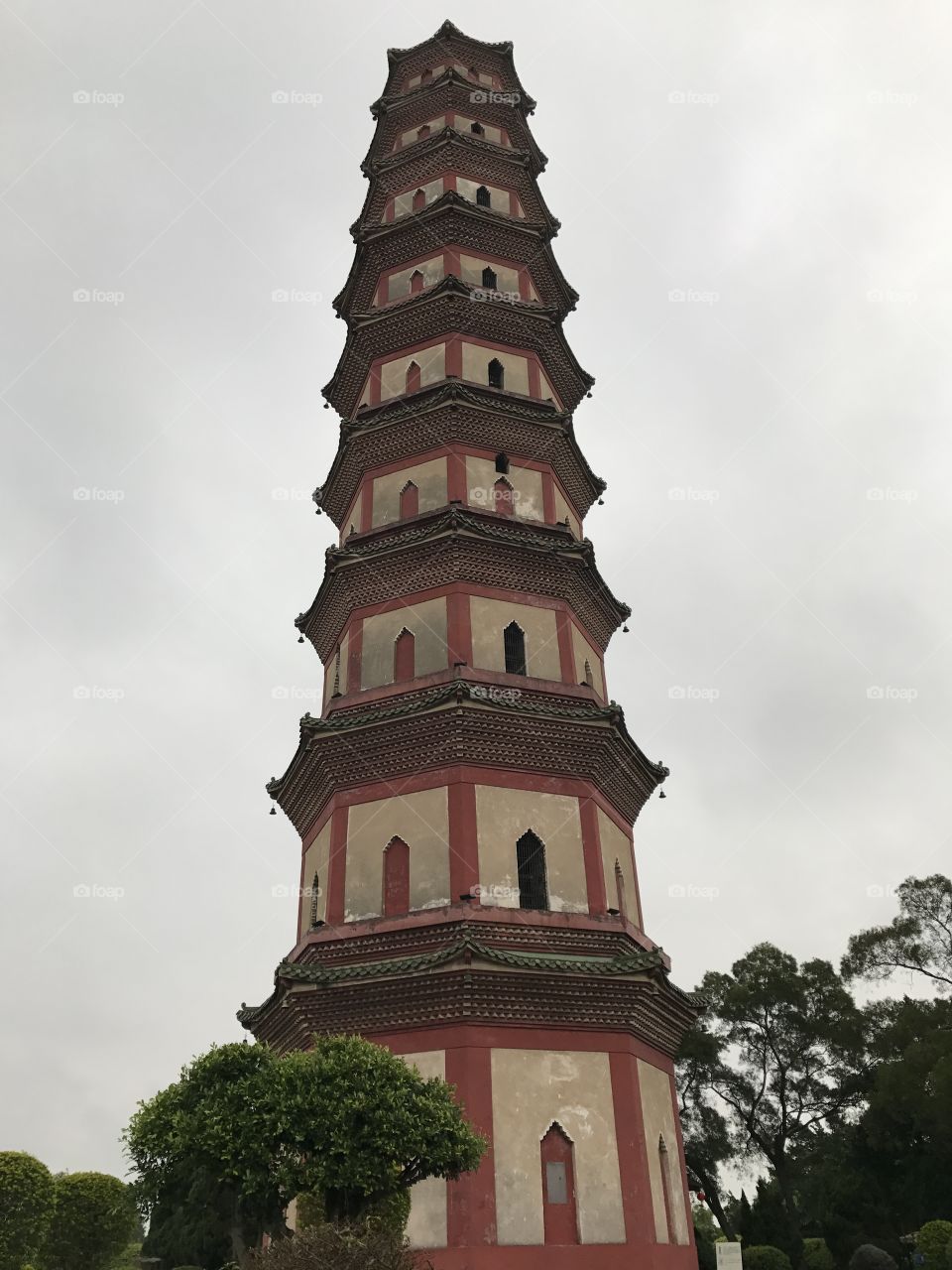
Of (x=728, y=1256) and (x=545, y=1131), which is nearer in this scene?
(x=545, y=1131)

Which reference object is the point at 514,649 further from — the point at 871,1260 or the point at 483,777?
the point at 871,1260

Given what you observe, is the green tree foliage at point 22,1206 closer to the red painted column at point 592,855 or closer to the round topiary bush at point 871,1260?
the red painted column at point 592,855

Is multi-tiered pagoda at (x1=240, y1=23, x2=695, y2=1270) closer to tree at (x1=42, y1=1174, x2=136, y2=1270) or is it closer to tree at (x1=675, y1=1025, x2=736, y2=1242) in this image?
tree at (x1=42, y1=1174, x2=136, y2=1270)

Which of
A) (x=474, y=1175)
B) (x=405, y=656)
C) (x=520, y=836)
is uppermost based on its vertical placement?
(x=405, y=656)

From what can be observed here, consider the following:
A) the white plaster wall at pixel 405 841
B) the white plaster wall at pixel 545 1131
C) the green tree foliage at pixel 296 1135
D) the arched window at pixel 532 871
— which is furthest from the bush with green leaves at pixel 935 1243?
the green tree foliage at pixel 296 1135

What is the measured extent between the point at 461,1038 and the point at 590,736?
5.36m

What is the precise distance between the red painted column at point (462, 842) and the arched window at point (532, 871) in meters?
0.78

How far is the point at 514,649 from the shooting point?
61.1 ft

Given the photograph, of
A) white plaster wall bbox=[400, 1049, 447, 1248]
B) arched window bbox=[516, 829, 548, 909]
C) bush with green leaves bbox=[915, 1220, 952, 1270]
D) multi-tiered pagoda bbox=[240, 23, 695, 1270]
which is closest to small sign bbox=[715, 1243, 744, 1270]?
bush with green leaves bbox=[915, 1220, 952, 1270]

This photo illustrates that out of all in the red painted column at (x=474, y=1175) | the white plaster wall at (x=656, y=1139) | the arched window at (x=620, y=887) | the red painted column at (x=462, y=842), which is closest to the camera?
the red painted column at (x=474, y=1175)

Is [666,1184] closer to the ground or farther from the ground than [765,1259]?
farther from the ground

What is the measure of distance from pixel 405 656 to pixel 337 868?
3.96 metres

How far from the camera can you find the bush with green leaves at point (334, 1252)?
1002 centimetres

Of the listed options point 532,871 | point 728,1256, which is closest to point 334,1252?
point 532,871
